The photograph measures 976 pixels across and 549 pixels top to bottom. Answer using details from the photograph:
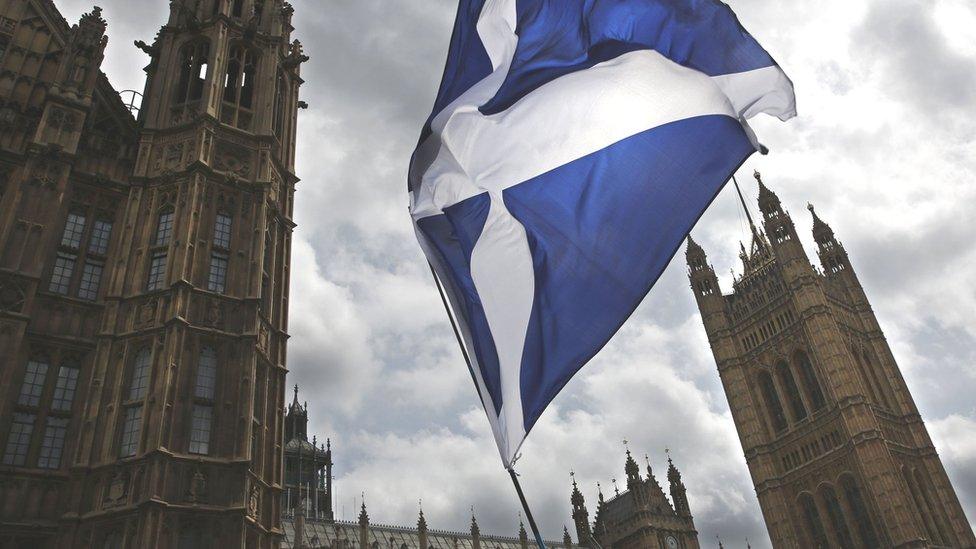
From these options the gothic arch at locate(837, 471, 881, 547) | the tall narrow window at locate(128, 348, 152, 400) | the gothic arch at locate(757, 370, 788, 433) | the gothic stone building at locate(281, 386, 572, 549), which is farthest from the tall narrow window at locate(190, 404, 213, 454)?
the gothic arch at locate(757, 370, 788, 433)

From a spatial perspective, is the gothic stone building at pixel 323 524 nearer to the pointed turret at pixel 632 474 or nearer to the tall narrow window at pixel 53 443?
the pointed turret at pixel 632 474

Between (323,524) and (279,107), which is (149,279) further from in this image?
(323,524)

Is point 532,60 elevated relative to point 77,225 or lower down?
lower down

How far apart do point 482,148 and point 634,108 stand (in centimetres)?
259

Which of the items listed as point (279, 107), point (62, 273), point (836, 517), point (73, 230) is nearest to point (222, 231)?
point (73, 230)

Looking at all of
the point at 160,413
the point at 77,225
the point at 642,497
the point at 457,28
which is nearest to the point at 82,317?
the point at 77,225

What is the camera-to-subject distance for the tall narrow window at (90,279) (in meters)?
→ 21.8

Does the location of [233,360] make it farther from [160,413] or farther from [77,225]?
[77,225]

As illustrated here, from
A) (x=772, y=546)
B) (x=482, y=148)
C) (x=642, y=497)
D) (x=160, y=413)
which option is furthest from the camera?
(x=772, y=546)

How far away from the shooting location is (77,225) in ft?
74.7

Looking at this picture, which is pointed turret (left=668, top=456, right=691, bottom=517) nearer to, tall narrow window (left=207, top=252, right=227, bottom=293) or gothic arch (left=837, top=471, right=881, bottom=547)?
gothic arch (left=837, top=471, right=881, bottom=547)

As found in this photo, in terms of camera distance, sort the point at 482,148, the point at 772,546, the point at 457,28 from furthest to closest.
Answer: the point at 772,546 < the point at 457,28 < the point at 482,148

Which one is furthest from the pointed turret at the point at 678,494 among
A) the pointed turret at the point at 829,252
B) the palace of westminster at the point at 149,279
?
the palace of westminster at the point at 149,279

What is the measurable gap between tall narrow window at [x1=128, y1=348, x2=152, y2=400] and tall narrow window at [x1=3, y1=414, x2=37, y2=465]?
2.45m
